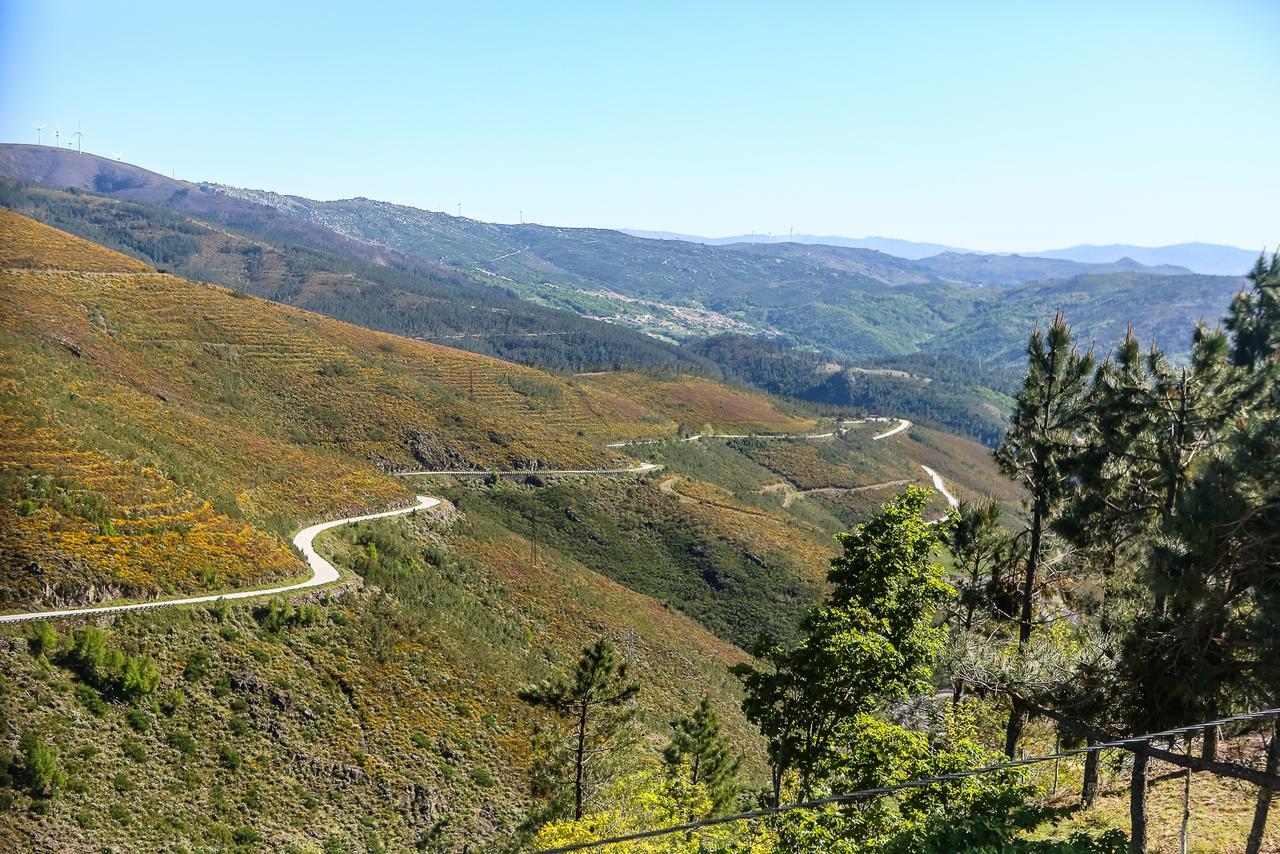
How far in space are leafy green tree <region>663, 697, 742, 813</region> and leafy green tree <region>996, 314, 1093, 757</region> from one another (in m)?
14.3

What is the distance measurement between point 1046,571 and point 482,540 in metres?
45.9

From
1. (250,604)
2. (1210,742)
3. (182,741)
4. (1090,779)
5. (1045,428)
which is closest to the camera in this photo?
(1210,742)

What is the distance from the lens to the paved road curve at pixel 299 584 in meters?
28.1

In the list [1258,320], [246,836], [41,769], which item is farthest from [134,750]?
[1258,320]

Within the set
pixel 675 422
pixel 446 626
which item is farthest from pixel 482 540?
pixel 675 422

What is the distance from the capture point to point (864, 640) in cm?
1529

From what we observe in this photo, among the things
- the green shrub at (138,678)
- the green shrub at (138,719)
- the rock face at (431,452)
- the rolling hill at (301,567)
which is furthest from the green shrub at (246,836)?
the rock face at (431,452)

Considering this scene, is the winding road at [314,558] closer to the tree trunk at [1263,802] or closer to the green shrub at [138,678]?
the green shrub at [138,678]

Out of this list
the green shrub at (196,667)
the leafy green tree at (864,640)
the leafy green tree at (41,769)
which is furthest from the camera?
the green shrub at (196,667)

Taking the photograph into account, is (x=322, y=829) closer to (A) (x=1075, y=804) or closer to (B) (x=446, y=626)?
(B) (x=446, y=626)

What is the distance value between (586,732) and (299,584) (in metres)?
16.9

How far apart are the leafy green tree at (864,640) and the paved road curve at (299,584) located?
25072mm

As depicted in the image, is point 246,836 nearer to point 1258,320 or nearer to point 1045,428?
point 1045,428

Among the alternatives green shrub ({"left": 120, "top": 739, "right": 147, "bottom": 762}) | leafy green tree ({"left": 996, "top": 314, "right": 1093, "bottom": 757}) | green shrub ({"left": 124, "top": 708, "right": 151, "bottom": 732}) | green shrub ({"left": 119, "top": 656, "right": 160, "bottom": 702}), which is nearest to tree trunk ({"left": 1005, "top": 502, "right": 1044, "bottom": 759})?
leafy green tree ({"left": 996, "top": 314, "right": 1093, "bottom": 757})
